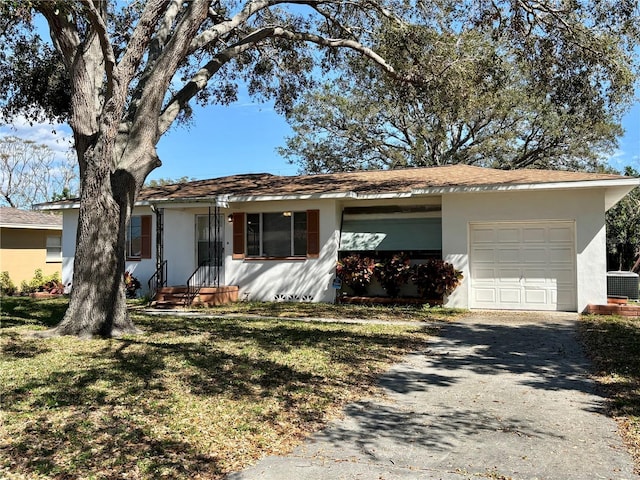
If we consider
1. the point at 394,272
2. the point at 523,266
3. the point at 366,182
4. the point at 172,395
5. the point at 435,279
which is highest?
the point at 366,182

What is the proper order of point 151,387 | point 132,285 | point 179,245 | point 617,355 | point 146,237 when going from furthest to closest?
point 146,237
point 132,285
point 179,245
point 617,355
point 151,387

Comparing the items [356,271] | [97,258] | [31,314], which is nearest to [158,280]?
[31,314]

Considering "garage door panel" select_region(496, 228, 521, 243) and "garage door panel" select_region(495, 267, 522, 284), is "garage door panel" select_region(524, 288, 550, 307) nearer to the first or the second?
"garage door panel" select_region(495, 267, 522, 284)

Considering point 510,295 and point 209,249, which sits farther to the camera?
point 209,249

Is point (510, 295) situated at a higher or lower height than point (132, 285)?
lower

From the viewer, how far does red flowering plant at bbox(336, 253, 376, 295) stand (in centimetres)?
1341

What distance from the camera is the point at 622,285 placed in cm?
1315

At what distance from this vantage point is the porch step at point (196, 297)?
1380 centimetres

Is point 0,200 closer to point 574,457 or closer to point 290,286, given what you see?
point 290,286

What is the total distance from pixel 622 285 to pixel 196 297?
11.0m

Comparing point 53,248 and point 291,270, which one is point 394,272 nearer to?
point 291,270

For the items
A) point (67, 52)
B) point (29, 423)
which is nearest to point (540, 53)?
point (67, 52)

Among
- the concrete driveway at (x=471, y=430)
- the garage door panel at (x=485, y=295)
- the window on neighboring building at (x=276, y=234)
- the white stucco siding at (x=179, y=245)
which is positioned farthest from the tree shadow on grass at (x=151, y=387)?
the white stucco siding at (x=179, y=245)

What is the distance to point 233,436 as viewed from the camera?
4.10 metres
